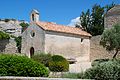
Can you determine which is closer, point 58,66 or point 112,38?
point 58,66

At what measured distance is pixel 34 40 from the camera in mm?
29500

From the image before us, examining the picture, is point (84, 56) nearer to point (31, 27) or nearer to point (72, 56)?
point (72, 56)

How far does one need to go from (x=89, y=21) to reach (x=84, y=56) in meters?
13.4

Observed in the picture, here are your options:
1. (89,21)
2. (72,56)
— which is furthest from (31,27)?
(89,21)

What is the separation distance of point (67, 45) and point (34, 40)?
3670 millimetres

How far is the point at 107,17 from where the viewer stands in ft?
114

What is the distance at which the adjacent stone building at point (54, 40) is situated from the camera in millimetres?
28156

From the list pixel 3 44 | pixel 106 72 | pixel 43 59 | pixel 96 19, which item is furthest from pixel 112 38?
pixel 96 19

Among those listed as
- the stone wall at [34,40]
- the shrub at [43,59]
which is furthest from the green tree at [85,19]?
the shrub at [43,59]

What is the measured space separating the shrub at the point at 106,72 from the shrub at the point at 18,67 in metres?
2.37

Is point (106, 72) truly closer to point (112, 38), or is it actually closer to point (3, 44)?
point (112, 38)

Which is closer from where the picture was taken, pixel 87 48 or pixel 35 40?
pixel 35 40

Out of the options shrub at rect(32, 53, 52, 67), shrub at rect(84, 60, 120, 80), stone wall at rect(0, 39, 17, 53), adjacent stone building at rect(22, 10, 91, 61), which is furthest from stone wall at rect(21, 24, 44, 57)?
shrub at rect(84, 60, 120, 80)

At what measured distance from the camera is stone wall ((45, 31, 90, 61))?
92.9 feet
